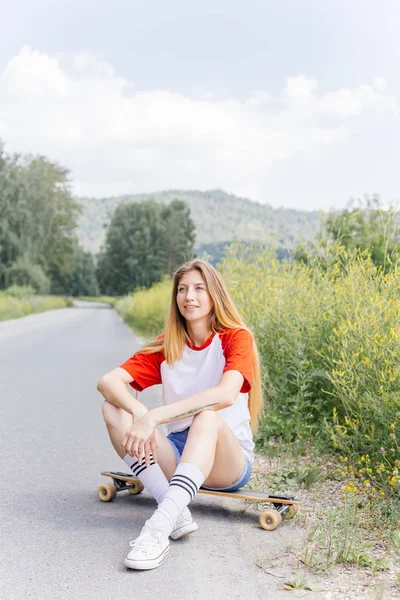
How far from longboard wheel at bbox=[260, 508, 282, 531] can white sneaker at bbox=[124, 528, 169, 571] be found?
0.80 meters

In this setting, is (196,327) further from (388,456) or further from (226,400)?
(388,456)

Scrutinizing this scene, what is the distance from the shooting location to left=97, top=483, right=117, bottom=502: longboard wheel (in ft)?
15.2

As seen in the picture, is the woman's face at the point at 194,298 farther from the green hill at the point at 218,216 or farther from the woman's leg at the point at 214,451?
the green hill at the point at 218,216

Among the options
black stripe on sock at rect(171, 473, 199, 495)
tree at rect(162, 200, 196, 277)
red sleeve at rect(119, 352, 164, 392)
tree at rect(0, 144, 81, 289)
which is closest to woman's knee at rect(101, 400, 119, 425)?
red sleeve at rect(119, 352, 164, 392)

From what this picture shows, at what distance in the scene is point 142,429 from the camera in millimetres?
3965

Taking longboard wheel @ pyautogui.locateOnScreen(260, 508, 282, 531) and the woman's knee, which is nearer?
longboard wheel @ pyautogui.locateOnScreen(260, 508, 282, 531)

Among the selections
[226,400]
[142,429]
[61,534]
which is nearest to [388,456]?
[226,400]

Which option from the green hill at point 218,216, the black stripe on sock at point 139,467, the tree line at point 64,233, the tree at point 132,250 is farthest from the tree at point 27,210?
the green hill at point 218,216

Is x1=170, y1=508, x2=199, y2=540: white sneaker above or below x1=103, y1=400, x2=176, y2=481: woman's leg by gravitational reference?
below

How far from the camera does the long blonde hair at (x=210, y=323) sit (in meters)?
4.40

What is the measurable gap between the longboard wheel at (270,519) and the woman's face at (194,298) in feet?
3.93

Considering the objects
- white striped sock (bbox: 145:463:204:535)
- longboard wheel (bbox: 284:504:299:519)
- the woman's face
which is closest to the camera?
white striped sock (bbox: 145:463:204:535)

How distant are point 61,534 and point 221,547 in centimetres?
88

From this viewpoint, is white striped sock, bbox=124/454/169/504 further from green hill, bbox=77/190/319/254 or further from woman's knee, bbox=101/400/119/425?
green hill, bbox=77/190/319/254
